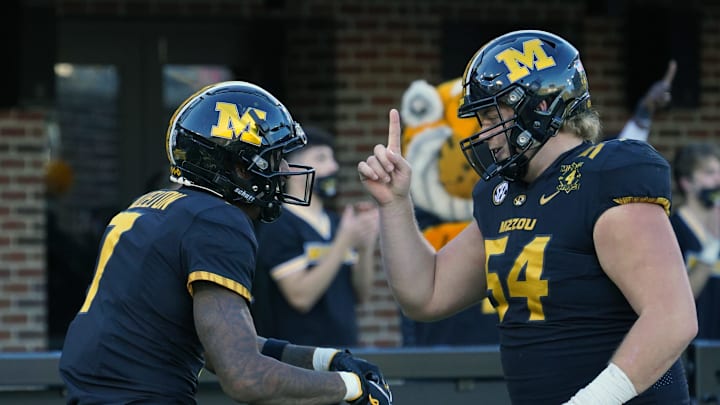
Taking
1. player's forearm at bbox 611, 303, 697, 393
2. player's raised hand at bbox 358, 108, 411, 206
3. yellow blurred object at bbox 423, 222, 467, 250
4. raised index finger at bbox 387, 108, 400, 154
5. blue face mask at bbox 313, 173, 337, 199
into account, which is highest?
raised index finger at bbox 387, 108, 400, 154

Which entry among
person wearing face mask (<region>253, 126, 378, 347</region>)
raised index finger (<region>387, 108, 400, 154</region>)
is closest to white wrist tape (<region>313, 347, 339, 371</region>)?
raised index finger (<region>387, 108, 400, 154</region>)

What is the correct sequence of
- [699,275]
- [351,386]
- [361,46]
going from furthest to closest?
[361,46]
[699,275]
[351,386]

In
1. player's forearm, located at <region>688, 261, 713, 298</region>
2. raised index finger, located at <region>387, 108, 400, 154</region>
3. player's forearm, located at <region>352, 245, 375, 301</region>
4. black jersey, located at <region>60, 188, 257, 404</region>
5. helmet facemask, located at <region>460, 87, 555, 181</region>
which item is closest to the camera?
black jersey, located at <region>60, 188, 257, 404</region>

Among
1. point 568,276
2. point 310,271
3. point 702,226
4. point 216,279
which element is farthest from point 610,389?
point 702,226

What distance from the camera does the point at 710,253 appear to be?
724 centimetres

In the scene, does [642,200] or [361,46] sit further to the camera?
[361,46]

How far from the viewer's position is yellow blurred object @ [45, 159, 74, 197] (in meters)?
8.80

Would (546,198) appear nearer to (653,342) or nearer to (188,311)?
(653,342)

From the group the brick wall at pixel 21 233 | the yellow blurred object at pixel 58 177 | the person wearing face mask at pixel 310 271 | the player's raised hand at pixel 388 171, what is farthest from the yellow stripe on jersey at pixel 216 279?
the yellow blurred object at pixel 58 177

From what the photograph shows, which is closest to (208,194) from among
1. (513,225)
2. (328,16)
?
(513,225)

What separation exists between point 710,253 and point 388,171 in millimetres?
3871

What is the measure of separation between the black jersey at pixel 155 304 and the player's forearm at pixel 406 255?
624 mm

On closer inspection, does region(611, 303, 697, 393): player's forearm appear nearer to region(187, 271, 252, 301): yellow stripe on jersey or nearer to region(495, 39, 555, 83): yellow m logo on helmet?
region(495, 39, 555, 83): yellow m logo on helmet

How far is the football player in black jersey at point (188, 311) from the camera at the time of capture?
129 inches
